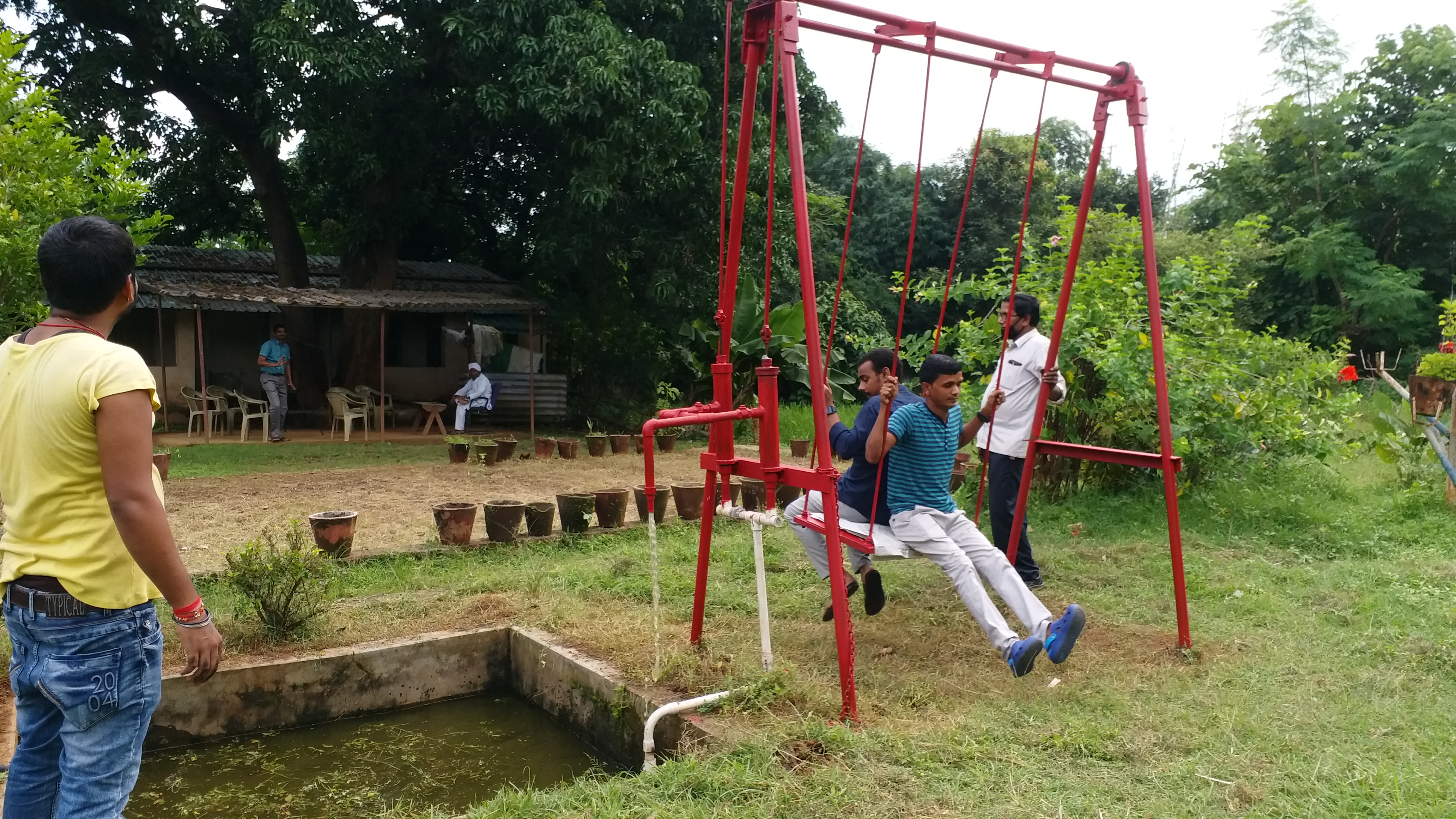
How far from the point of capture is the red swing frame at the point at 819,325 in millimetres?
3711

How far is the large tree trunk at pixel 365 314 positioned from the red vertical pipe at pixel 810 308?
13222mm

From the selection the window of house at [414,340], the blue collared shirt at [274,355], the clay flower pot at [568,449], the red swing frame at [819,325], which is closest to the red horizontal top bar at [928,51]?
the red swing frame at [819,325]

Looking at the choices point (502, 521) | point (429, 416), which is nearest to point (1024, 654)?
point (502, 521)

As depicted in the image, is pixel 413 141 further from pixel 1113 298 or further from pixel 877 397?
pixel 877 397

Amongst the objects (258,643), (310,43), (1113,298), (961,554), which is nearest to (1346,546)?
(1113,298)

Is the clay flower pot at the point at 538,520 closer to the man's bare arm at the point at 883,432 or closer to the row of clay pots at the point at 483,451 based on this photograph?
the man's bare arm at the point at 883,432

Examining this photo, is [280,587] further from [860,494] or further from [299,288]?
[299,288]

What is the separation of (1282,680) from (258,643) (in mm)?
4543

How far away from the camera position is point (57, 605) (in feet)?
7.16

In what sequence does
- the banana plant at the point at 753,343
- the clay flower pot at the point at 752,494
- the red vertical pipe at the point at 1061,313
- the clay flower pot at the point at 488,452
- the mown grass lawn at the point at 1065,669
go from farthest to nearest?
the banana plant at the point at 753,343
the clay flower pot at the point at 488,452
the clay flower pot at the point at 752,494
the red vertical pipe at the point at 1061,313
the mown grass lawn at the point at 1065,669

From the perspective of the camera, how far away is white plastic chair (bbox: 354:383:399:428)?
50.2 ft

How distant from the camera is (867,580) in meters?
4.65

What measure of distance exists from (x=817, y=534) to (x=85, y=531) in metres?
3.12

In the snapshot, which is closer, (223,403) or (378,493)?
(378,493)
